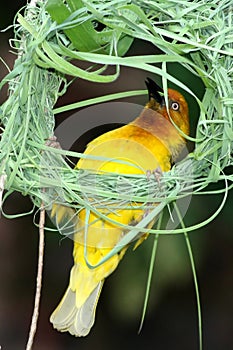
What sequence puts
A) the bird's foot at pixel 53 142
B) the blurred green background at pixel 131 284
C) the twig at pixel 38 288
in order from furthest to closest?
the blurred green background at pixel 131 284 < the bird's foot at pixel 53 142 < the twig at pixel 38 288

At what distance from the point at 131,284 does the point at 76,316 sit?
1030 mm

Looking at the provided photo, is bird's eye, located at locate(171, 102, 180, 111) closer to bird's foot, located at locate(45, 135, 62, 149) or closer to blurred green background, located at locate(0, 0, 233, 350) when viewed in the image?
bird's foot, located at locate(45, 135, 62, 149)

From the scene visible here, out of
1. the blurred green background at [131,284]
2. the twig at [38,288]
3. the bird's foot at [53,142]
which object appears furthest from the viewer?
the blurred green background at [131,284]

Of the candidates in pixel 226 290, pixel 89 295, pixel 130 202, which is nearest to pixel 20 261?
pixel 226 290

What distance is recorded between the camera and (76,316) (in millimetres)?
1599

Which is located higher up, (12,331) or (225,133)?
(225,133)

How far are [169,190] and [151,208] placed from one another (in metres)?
0.04

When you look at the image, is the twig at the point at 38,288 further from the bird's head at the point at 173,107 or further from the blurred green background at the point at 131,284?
the blurred green background at the point at 131,284

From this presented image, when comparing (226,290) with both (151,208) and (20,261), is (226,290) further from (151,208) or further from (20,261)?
(151,208)

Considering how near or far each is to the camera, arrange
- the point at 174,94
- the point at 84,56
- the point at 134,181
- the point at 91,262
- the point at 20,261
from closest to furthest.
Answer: the point at 84,56 < the point at 134,181 < the point at 91,262 < the point at 174,94 < the point at 20,261

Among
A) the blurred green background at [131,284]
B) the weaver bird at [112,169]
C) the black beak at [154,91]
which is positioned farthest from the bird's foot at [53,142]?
the blurred green background at [131,284]

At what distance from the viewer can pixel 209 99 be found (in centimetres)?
139

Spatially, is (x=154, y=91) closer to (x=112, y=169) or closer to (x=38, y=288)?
(x=112, y=169)

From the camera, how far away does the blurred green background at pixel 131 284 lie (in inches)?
101
